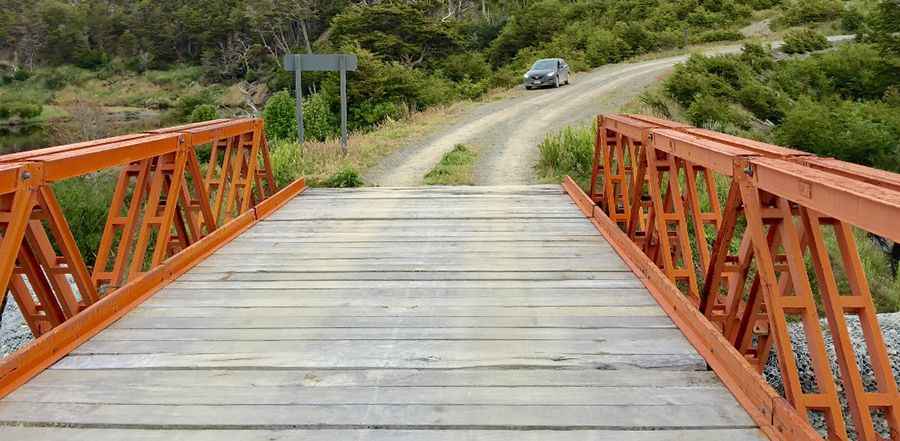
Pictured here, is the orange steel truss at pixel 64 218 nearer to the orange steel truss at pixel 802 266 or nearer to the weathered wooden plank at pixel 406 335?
the weathered wooden plank at pixel 406 335

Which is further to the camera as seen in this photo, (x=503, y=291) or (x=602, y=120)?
(x=602, y=120)

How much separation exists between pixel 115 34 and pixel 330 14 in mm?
35478

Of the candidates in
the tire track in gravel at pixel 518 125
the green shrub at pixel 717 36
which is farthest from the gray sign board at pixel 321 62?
the green shrub at pixel 717 36

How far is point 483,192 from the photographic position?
9523 millimetres

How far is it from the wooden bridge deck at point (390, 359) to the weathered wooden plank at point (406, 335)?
2cm

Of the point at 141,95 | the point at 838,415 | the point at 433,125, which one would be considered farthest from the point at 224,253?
the point at 141,95

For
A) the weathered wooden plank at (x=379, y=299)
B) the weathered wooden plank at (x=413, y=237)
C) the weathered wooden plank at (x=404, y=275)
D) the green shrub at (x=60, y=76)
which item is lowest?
the green shrub at (x=60, y=76)

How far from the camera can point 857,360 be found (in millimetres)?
7492

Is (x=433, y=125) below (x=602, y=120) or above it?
below

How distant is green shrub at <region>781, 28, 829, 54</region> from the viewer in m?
28.1

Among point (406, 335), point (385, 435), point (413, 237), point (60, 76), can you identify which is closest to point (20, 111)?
point (60, 76)

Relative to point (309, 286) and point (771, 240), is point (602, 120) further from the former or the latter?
point (771, 240)

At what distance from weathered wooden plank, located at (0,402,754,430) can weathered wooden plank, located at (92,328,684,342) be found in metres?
0.86

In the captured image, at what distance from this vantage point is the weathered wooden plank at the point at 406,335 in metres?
4.04
